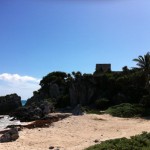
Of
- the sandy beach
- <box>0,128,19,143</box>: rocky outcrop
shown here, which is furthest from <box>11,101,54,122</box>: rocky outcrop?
<box>0,128,19,143</box>: rocky outcrop

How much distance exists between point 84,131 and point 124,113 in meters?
16.2

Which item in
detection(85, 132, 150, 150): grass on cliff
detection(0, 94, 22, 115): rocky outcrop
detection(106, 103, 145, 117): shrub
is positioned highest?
detection(0, 94, 22, 115): rocky outcrop

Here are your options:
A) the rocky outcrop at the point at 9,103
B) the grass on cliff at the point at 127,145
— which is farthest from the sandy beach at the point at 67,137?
the rocky outcrop at the point at 9,103

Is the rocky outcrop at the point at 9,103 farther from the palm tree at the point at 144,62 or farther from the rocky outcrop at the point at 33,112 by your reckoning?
the palm tree at the point at 144,62

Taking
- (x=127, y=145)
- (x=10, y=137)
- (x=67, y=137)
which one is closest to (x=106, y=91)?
(x=67, y=137)

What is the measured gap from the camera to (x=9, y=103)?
261ft

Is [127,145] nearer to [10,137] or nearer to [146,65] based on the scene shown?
[10,137]

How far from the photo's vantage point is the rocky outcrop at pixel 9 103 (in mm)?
79375

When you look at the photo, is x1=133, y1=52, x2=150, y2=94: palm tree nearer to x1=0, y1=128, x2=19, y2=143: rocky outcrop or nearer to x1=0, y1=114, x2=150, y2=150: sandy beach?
x1=0, y1=114, x2=150, y2=150: sandy beach

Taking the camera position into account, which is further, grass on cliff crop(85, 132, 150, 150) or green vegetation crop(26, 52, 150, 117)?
green vegetation crop(26, 52, 150, 117)

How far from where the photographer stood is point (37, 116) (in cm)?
5194

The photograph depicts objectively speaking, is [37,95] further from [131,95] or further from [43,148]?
[43,148]

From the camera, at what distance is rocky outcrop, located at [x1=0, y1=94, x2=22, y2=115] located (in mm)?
79375

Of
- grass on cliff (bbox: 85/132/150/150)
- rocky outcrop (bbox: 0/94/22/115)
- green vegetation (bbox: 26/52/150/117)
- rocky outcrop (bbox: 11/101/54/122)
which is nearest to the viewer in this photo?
grass on cliff (bbox: 85/132/150/150)
